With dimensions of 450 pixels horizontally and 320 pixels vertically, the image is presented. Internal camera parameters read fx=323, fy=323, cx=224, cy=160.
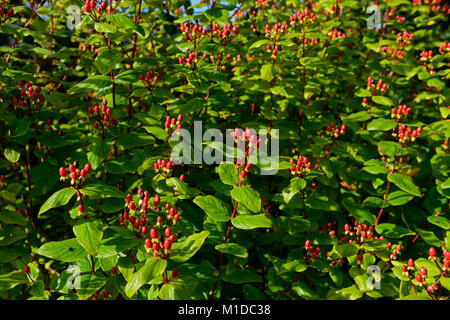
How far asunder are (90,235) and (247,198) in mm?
906

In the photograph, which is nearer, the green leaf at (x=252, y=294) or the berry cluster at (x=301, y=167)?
the berry cluster at (x=301, y=167)

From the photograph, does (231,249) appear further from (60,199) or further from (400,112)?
(400,112)

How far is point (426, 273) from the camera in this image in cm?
209

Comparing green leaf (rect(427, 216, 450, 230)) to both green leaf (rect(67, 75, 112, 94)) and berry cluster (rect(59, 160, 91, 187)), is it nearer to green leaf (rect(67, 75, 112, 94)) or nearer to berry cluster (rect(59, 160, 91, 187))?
berry cluster (rect(59, 160, 91, 187))

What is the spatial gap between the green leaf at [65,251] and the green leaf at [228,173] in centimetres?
94

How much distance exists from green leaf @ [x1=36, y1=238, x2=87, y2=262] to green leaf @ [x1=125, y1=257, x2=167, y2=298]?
0.45 metres

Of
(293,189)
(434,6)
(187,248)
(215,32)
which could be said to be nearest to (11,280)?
(187,248)

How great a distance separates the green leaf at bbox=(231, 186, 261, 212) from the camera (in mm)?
1872

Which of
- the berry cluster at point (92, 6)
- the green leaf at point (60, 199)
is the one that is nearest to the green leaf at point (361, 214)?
the green leaf at point (60, 199)

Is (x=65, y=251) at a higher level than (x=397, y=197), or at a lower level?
lower

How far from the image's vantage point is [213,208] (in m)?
2.06

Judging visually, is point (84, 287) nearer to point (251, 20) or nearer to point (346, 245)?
point (346, 245)

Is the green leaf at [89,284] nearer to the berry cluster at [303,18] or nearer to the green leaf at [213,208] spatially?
the green leaf at [213,208]

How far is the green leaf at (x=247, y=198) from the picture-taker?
6.14 ft
